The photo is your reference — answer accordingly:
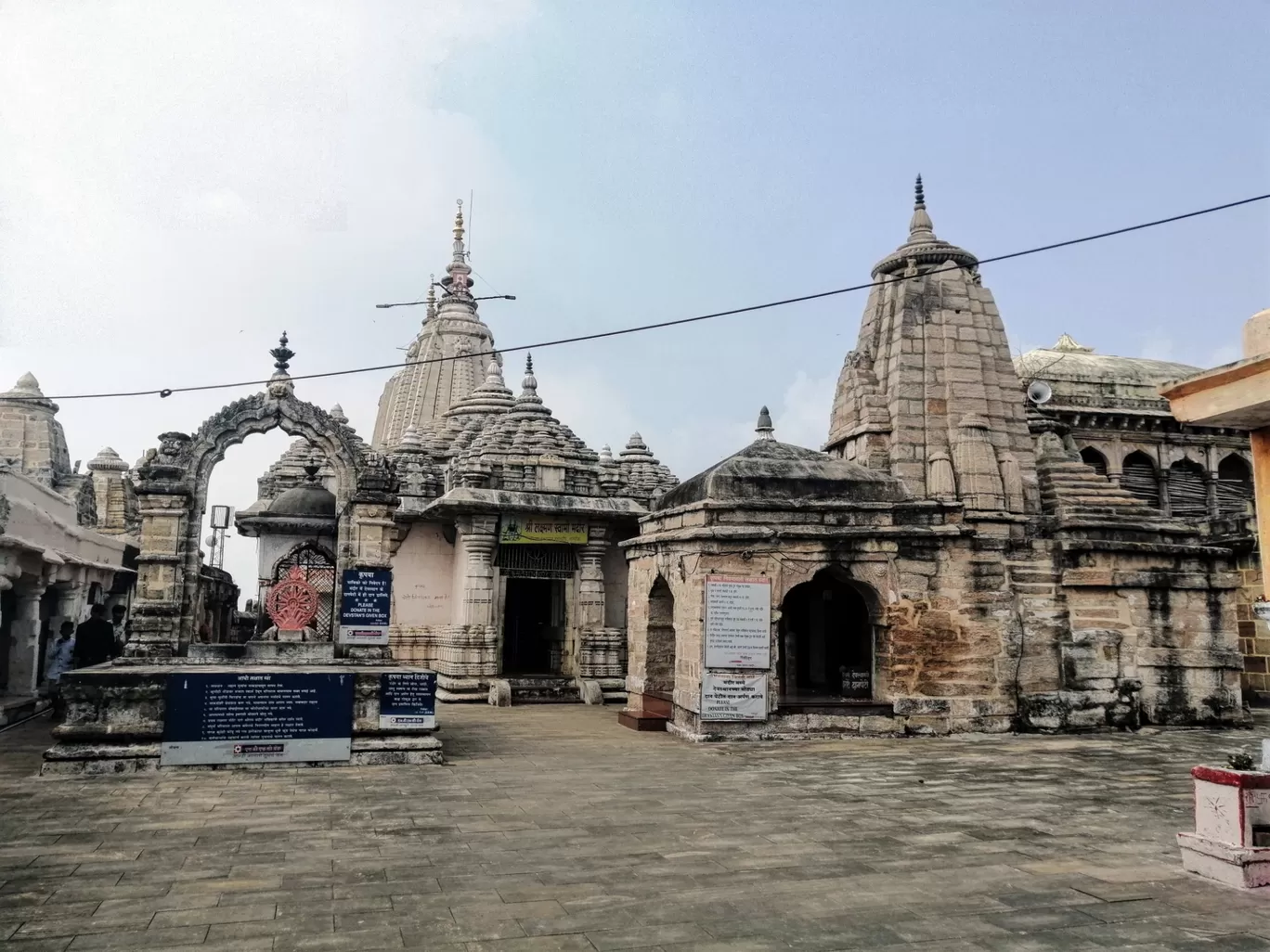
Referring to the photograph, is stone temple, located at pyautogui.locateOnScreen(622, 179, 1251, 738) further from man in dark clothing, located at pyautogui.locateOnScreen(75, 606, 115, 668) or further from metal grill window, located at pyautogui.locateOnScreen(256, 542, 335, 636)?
man in dark clothing, located at pyautogui.locateOnScreen(75, 606, 115, 668)

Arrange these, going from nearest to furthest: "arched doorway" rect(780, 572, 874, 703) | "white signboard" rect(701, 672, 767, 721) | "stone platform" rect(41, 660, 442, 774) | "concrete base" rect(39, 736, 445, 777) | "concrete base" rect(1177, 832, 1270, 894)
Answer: "concrete base" rect(1177, 832, 1270, 894), "concrete base" rect(39, 736, 445, 777), "stone platform" rect(41, 660, 442, 774), "white signboard" rect(701, 672, 767, 721), "arched doorway" rect(780, 572, 874, 703)

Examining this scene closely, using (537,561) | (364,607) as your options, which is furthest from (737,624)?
(537,561)

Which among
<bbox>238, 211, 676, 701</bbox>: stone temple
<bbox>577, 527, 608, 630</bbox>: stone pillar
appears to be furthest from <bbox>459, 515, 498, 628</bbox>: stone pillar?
<bbox>577, 527, 608, 630</bbox>: stone pillar

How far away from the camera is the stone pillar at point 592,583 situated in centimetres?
1908

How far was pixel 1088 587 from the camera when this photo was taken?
46.4ft

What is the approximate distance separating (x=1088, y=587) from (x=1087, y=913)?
957 centimetres

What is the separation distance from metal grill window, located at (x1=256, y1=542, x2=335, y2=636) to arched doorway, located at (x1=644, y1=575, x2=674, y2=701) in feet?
18.7

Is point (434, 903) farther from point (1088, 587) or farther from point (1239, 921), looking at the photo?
point (1088, 587)

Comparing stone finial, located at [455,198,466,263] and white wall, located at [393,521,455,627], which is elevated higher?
stone finial, located at [455,198,466,263]

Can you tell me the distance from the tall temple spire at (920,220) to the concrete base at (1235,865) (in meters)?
11.8

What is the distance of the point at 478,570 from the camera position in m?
18.2

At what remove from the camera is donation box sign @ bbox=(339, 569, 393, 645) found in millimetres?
11758

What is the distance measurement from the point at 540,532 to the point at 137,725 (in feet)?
31.6

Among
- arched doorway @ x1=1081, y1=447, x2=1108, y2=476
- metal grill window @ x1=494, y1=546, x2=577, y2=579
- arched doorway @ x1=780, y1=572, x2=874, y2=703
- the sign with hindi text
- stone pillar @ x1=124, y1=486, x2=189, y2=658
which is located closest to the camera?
stone pillar @ x1=124, y1=486, x2=189, y2=658
